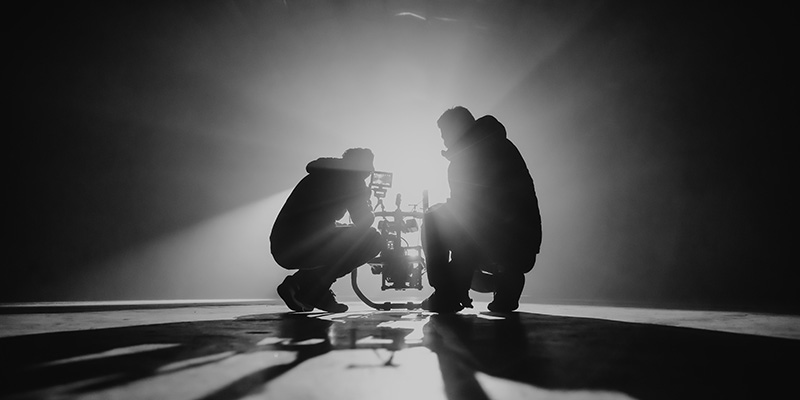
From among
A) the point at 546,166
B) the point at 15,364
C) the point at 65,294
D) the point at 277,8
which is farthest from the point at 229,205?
the point at 15,364

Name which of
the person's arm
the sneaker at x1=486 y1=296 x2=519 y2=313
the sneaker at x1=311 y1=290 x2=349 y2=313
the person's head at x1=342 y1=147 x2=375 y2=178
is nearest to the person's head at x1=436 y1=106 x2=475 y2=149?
the person's head at x1=342 y1=147 x2=375 y2=178

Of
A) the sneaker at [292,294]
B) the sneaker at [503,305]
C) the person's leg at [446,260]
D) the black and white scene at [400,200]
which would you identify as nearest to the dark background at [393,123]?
the black and white scene at [400,200]

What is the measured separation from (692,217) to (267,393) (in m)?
5.49

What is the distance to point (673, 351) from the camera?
0.89 metres

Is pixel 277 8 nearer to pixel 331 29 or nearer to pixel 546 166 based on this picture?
pixel 331 29

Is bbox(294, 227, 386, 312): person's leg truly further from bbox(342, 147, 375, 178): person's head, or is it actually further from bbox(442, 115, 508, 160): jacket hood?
bbox(442, 115, 508, 160): jacket hood

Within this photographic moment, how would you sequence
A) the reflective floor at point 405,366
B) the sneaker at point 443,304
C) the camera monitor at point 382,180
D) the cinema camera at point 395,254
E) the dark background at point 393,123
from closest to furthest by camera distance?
the reflective floor at point 405,366
the sneaker at point 443,304
the cinema camera at point 395,254
the camera monitor at point 382,180
the dark background at point 393,123

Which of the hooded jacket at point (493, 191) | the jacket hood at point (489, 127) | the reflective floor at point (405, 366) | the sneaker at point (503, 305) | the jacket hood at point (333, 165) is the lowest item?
the sneaker at point (503, 305)

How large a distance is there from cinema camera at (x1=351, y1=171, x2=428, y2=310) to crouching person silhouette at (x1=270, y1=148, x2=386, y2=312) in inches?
12.5

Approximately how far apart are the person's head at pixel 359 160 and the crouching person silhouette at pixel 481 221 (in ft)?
2.33

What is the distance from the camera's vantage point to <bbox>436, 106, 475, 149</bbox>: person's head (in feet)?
7.92

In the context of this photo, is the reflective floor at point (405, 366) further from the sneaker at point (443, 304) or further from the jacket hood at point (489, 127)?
the jacket hood at point (489, 127)

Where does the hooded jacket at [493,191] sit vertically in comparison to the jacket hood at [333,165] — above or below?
below

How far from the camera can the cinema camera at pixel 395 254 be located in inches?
133
